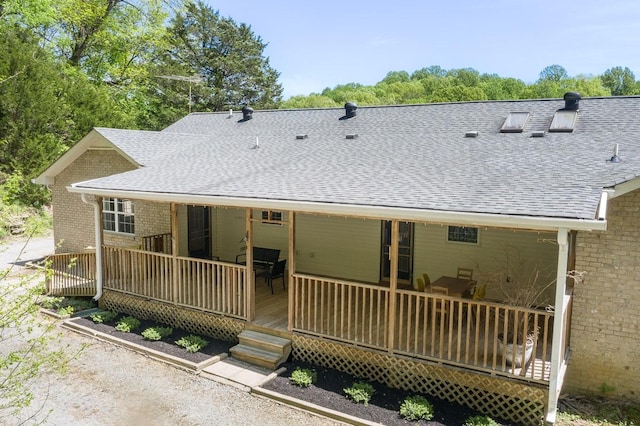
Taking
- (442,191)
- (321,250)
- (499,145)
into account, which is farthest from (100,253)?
(499,145)

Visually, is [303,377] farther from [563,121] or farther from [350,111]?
[350,111]

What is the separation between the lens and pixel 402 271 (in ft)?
38.2

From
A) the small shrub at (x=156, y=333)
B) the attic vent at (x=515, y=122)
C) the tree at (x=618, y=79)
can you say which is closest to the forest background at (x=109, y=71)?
the small shrub at (x=156, y=333)

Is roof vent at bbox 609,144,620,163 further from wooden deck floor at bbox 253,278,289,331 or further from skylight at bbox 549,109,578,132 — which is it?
wooden deck floor at bbox 253,278,289,331

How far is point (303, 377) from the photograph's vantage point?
777 cm

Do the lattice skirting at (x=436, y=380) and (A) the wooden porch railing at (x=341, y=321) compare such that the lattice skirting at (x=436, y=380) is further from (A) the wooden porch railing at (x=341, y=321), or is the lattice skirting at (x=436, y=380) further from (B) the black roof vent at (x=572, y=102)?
(B) the black roof vent at (x=572, y=102)

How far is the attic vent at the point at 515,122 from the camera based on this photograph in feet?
33.8

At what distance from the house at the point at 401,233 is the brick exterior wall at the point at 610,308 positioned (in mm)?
22

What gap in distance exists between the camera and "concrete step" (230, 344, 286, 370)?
8.38m

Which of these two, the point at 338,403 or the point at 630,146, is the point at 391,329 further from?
the point at 630,146

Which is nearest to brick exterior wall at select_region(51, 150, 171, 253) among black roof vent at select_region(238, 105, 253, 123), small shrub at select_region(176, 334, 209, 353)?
black roof vent at select_region(238, 105, 253, 123)

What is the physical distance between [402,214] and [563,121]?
553 cm

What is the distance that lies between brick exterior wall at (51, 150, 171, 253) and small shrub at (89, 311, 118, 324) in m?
2.98

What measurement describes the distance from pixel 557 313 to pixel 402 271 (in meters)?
5.50
